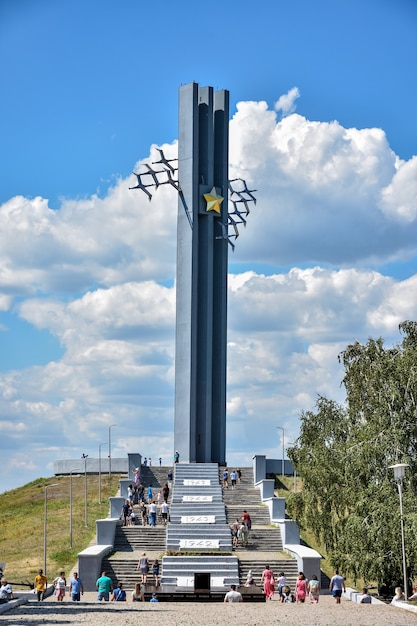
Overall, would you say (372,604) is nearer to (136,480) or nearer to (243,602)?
(243,602)

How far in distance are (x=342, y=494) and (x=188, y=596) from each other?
8.28 meters

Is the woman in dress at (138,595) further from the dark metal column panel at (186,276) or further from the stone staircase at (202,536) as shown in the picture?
the dark metal column panel at (186,276)

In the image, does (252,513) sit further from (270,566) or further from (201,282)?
(201,282)

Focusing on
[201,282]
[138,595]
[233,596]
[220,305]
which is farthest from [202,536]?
[201,282]

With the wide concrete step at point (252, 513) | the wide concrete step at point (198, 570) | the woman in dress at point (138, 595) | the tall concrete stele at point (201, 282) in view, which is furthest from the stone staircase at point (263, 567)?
the tall concrete stele at point (201, 282)

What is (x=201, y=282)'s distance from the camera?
54.1m

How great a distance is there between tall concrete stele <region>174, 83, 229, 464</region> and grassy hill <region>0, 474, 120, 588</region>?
6114mm

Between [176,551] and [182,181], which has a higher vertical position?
[182,181]

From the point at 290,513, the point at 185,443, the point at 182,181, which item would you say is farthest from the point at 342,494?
the point at 182,181

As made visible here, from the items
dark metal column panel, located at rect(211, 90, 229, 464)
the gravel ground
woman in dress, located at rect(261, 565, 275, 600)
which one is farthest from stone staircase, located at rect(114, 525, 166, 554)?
dark metal column panel, located at rect(211, 90, 229, 464)

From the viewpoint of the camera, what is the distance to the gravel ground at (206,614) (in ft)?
79.7

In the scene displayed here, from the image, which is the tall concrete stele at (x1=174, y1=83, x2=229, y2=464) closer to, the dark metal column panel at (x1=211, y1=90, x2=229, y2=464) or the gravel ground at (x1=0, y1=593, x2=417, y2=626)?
the dark metal column panel at (x1=211, y1=90, x2=229, y2=464)

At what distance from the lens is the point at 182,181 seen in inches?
2124

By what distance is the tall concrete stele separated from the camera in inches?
2088
